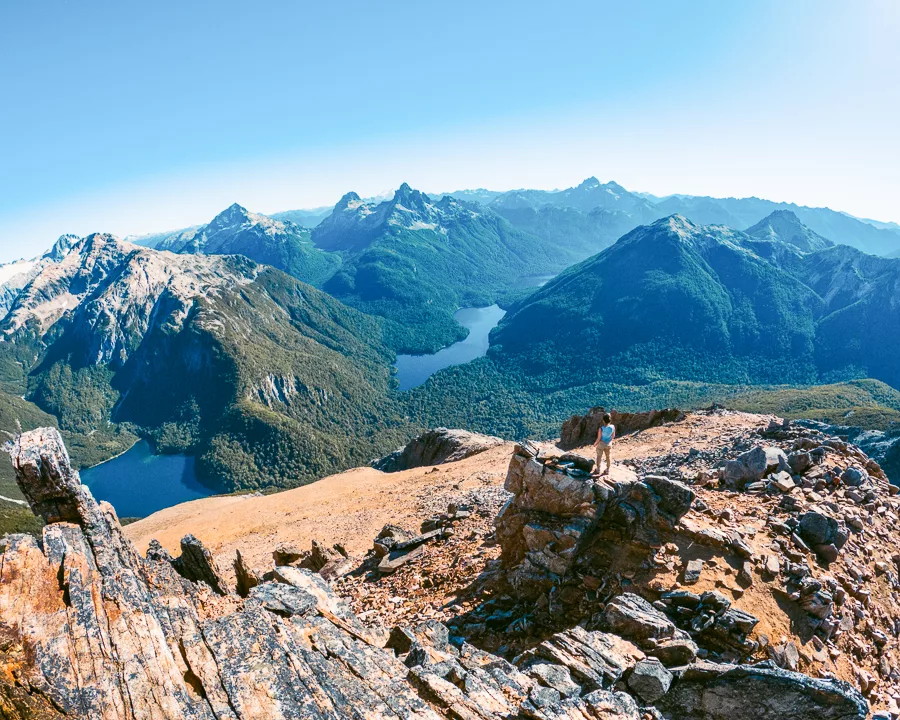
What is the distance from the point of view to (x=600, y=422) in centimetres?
5206

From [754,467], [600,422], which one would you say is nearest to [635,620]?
[754,467]

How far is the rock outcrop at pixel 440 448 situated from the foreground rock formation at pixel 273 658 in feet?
157

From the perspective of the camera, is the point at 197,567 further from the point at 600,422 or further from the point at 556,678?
the point at 600,422

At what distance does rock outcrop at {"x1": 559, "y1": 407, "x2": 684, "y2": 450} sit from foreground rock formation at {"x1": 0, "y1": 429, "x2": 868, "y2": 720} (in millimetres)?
38200

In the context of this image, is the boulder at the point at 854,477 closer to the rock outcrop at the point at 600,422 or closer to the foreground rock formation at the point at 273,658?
the foreground rock formation at the point at 273,658

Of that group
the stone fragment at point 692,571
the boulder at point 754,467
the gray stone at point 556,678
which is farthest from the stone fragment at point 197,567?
the boulder at point 754,467

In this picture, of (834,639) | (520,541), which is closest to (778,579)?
(834,639)

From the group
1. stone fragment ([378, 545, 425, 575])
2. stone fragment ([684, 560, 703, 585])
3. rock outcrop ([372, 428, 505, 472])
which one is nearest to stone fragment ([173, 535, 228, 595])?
stone fragment ([378, 545, 425, 575])

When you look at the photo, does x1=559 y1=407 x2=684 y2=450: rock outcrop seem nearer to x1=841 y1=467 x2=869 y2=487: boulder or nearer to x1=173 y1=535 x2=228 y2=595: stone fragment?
x1=841 y1=467 x2=869 y2=487: boulder

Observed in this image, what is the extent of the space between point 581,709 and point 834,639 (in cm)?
1042

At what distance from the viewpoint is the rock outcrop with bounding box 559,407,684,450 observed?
169 feet

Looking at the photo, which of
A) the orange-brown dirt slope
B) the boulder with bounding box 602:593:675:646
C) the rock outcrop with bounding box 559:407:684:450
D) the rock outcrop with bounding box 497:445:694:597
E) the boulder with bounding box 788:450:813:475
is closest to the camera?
the boulder with bounding box 602:593:675:646

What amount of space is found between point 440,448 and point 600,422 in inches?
1063

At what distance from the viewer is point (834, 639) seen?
15.5 metres
